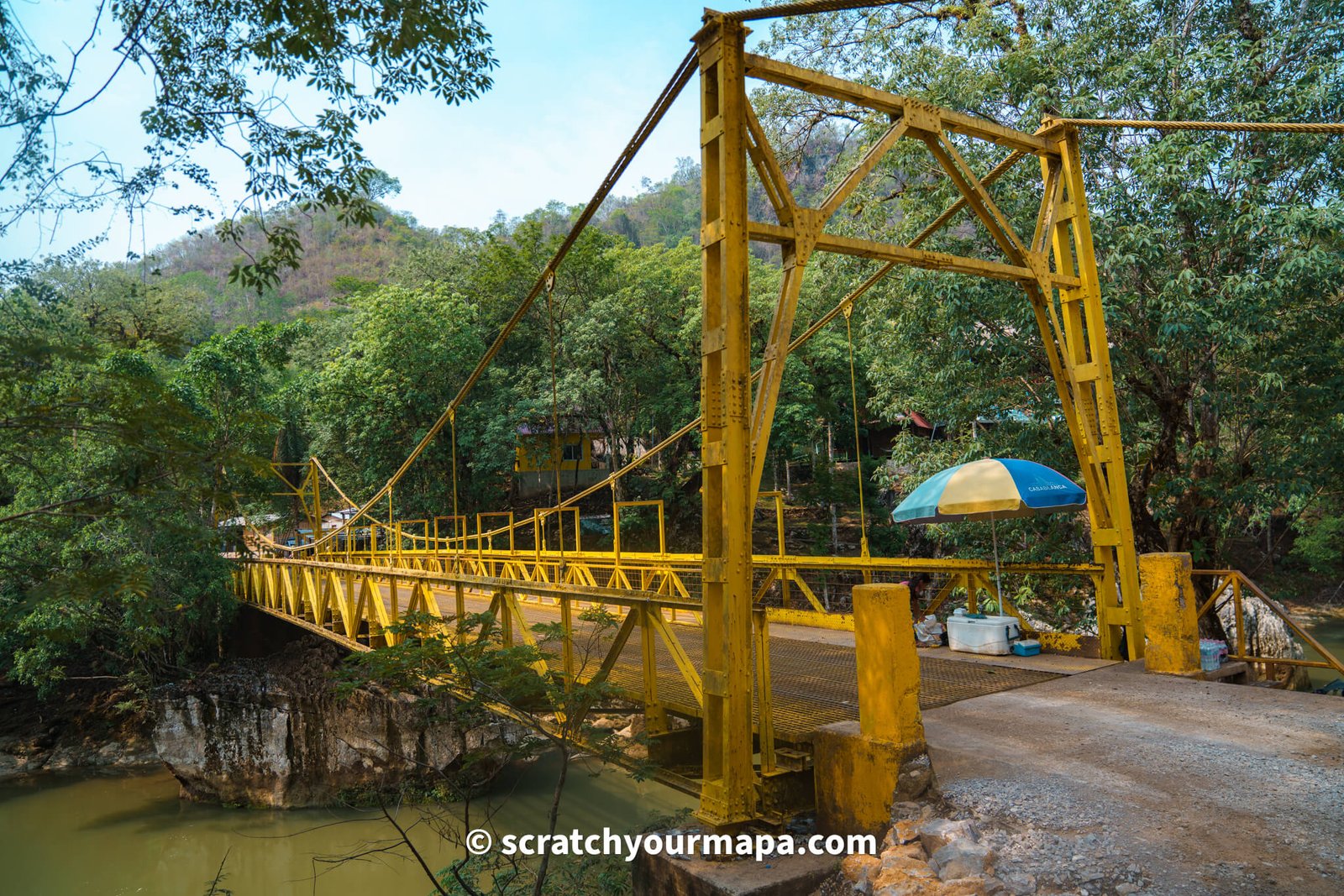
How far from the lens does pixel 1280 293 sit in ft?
19.8

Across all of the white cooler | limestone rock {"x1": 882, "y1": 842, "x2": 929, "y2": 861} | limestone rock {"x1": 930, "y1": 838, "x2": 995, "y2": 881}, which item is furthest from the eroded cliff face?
limestone rock {"x1": 930, "y1": 838, "x2": 995, "y2": 881}

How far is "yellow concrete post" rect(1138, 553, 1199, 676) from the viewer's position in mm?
4512

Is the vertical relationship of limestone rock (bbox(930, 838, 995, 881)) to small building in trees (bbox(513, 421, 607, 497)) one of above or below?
below

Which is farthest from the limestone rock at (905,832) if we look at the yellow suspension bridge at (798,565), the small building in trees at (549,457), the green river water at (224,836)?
the small building in trees at (549,457)

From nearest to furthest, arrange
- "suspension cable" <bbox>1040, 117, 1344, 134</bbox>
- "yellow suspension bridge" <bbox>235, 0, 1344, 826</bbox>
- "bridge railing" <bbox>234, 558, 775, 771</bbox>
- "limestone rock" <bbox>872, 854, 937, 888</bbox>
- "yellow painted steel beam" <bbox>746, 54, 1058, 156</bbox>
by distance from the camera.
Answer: "limestone rock" <bbox>872, 854, 937, 888</bbox> < "yellow suspension bridge" <bbox>235, 0, 1344, 826</bbox> < "yellow painted steel beam" <bbox>746, 54, 1058, 156</bbox> < "bridge railing" <bbox>234, 558, 775, 771</bbox> < "suspension cable" <bbox>1040, 117, 1344, 134</bbox>

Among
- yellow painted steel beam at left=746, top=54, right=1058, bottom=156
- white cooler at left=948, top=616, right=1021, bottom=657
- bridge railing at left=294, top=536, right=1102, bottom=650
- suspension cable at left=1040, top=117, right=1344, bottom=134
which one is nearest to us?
yellow painted steel beam at left=746, top=54, right=1058, bottom=156

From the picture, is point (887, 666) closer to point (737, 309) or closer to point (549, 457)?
point (737, 309)

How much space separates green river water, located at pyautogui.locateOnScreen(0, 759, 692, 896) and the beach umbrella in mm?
5212

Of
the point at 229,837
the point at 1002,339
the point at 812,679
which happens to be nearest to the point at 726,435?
the point at 812,679

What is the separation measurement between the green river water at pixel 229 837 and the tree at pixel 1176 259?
5604 mm

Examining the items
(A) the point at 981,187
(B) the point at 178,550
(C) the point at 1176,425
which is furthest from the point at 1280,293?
(B) the point at 178,550

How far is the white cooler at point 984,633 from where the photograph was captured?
216 inches

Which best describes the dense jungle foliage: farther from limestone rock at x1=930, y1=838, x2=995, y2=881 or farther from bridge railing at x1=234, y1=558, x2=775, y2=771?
limestone rock at x1=930, y1=838, x2=995, y2=881

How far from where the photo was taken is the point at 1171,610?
457 centimetres
